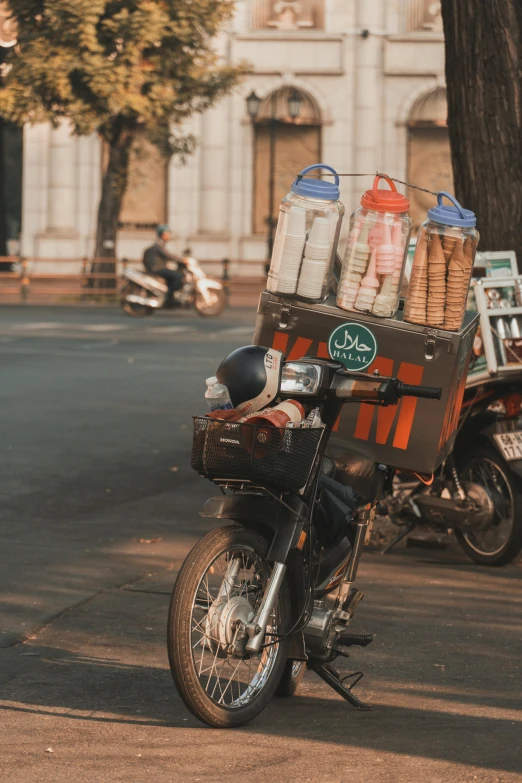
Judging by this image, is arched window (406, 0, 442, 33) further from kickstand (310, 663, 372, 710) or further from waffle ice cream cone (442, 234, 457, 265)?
kickstand (310, 663, 372, 710)

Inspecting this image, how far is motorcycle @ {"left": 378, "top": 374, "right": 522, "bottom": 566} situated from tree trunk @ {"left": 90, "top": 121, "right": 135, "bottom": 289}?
26.0 m

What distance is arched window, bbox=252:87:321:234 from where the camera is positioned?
4406cm

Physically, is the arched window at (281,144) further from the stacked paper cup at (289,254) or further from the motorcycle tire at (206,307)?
the stacked paper cup at (289,254)

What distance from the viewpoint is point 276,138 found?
44.2 m

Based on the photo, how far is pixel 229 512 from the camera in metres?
4.79

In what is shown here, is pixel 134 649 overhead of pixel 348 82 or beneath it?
beneath

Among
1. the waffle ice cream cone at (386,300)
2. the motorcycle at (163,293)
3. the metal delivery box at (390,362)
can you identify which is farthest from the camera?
the motorcycle at (163,293)

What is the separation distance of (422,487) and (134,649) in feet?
7.89

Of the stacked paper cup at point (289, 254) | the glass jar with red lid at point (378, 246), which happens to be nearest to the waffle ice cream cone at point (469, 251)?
the glass jar with red lid at point (378, 246)

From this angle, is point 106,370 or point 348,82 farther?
point 348,82

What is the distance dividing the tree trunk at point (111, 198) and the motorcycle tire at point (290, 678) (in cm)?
2856

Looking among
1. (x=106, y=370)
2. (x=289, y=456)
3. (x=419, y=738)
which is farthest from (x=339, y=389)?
(x=106, y=370)

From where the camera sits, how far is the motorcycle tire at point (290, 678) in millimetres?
Answer: 5164

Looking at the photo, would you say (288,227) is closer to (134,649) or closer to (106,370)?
(134,649)
